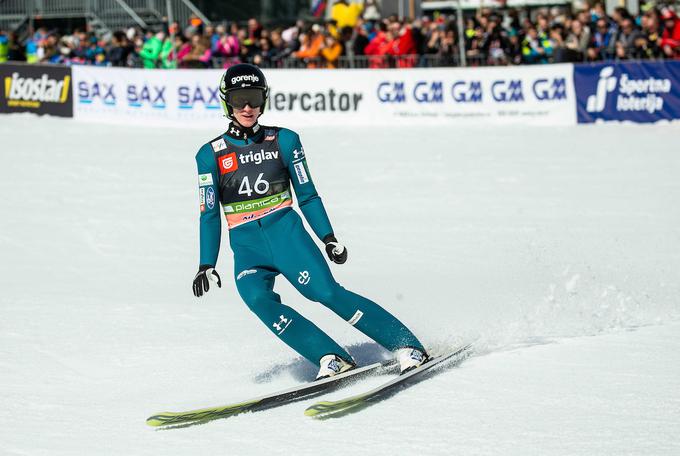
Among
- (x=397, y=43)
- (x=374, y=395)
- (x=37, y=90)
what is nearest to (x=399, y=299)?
(x=374, y=395)

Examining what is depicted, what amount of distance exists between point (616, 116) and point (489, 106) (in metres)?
2.26

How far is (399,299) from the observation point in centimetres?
848

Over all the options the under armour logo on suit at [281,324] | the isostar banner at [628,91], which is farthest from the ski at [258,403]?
the isostar banner at [628,91]

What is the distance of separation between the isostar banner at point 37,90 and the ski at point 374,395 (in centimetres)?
1818

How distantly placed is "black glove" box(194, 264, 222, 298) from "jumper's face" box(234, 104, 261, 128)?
0.83 meters

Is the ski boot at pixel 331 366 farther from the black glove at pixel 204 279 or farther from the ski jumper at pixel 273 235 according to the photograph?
the black glove at pixel 204 279

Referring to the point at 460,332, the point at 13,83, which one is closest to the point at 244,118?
the point at 460,332

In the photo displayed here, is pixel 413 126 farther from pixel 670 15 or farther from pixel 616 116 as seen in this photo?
pixel 670 15

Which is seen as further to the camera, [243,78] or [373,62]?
[373,62]

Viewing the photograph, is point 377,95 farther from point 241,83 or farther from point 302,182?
point 241,83

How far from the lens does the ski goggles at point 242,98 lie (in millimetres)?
5727

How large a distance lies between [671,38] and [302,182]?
13.9 m

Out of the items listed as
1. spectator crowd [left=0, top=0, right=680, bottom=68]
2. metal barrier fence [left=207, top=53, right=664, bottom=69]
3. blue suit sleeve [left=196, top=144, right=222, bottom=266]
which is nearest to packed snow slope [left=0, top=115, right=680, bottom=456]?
blue suit sleeve [left=196, top=144, right=222, bottom=266]

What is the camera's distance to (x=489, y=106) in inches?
733
